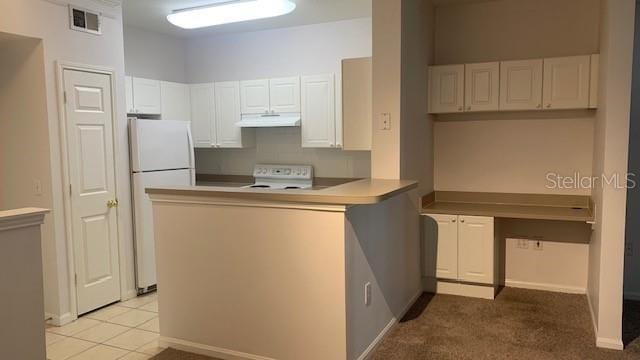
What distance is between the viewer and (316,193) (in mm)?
2738

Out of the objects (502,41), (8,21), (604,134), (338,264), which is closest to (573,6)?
(502,41)

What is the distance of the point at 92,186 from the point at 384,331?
8.47ft

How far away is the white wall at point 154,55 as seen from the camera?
17.7ft

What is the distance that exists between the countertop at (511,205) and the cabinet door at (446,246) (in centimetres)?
8

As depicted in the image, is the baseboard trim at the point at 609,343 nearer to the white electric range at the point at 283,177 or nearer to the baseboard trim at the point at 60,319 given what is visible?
the white electric range at the point at 283,177

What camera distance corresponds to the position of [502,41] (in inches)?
173

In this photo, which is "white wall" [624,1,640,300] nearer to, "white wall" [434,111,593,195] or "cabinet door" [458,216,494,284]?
"white wall" [434,111,593,195]

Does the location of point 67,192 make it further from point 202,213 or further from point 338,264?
point 338,264

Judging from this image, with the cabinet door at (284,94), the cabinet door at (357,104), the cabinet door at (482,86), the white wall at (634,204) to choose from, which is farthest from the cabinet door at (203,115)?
the white wall at (634,204)

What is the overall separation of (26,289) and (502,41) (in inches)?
159

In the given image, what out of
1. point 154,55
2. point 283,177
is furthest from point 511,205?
point 154,55

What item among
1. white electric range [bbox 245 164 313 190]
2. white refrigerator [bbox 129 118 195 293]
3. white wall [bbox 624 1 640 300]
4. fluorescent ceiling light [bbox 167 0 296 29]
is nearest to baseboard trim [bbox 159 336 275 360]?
white refrigerator [bbox 129 118 195 293]

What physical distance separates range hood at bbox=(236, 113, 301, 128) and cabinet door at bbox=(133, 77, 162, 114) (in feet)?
2.94

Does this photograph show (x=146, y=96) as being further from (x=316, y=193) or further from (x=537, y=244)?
→ (x=537, y=244)
